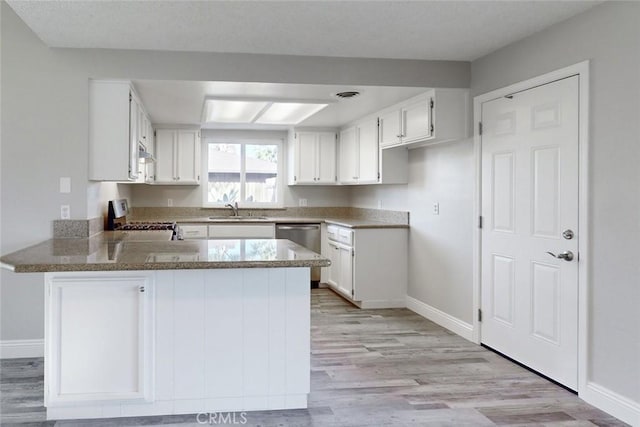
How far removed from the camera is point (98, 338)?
109 inches

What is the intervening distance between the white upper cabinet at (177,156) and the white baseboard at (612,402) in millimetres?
5146

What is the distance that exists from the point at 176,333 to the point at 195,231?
3.62 metres

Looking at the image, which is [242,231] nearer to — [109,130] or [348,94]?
[348,94]

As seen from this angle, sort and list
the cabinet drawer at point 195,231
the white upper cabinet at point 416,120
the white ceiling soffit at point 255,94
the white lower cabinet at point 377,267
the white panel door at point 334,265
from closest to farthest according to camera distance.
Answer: the white ceiling soffit at point 255,94 → the white upper cabinet at point 416,120 → the white lower cabinet at point 377,267 → the white panel door at point 334,265 → the cabinet drawer at point 195,231

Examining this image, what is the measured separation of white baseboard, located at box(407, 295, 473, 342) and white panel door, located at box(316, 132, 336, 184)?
2.15 m

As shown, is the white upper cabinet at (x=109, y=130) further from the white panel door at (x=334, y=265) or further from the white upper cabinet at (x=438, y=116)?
the white panel door at (x=334, y=265)

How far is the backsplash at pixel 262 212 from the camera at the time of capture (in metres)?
6.99

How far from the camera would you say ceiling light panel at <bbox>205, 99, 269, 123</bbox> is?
500cm

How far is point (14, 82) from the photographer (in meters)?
3.89

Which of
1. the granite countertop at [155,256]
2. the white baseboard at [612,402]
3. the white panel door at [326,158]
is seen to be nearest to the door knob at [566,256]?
the white baseboard at [612,402]

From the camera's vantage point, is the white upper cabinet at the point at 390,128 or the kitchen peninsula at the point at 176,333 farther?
the white upper cabinet at the point at 390,128

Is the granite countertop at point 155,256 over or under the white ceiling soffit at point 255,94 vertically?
under

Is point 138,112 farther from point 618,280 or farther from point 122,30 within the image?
point 618,280

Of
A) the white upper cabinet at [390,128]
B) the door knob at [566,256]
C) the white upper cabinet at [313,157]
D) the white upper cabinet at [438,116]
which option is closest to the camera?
the door knob at [566,256]
